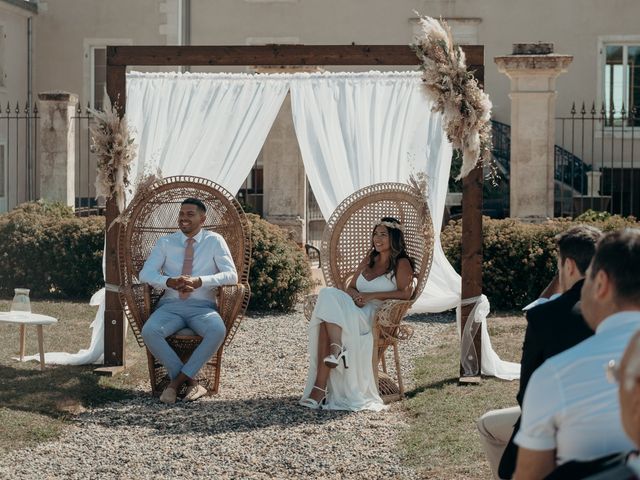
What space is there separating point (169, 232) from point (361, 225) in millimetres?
1431

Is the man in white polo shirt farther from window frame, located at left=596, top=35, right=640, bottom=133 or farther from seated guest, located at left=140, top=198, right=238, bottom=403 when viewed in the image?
window frame, located at left=596, top=35, right=640, bottom=133

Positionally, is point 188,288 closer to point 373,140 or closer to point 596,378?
point 373,140

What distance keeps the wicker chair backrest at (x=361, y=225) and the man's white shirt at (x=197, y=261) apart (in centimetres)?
87

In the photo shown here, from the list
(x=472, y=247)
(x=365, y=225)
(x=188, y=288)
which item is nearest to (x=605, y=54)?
(x=365, y=225)

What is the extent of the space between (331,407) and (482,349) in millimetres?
1446

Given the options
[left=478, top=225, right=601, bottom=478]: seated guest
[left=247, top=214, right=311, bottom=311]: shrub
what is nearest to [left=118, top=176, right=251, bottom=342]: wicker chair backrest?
[left=247, top=214, right=311, bottom=311]: shrub

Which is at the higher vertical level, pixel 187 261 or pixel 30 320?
pixel 187 261

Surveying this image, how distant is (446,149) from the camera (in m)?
8.91

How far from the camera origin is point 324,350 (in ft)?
23.4

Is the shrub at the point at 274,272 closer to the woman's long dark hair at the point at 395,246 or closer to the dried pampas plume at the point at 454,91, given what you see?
the woman's long dark hair at the point at 395,246

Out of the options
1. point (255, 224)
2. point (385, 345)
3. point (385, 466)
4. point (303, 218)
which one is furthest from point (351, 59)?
point (303, 218)

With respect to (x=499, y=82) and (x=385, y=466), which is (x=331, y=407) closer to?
(x=385, y=466)

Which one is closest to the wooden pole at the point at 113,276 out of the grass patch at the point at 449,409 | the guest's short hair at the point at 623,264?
the grass patch at the point at 449,409

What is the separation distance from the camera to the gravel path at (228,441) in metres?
5.55
